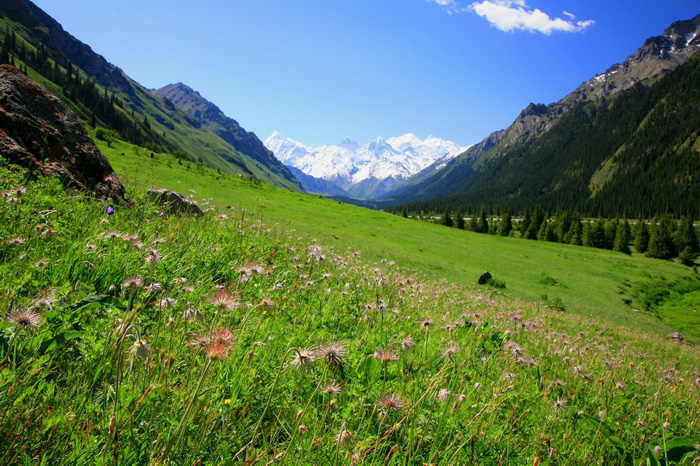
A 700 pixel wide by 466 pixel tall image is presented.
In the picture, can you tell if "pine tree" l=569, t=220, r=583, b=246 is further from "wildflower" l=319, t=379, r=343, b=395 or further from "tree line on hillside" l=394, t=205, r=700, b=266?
"wildflower" l=319, t=379, r=343, b=395

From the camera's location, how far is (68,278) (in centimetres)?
327

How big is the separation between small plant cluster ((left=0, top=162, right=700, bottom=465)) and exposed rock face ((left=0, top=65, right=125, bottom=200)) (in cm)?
230

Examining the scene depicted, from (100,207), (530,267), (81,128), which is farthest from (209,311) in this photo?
(530,267)

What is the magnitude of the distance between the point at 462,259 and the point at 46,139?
29304mm

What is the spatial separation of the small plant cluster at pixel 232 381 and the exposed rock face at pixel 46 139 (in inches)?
90.4

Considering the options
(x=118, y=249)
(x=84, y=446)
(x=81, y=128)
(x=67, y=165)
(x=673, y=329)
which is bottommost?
(x=673, y=329)

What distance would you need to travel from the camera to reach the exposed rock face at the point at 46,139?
23.9 feet

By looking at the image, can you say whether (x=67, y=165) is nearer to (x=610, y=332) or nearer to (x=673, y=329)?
(x=610, y=332)

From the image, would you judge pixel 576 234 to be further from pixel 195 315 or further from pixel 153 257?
pixel 195 315

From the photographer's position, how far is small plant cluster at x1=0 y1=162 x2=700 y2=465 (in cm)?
A: 155

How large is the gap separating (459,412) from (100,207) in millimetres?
7560

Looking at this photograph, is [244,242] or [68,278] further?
[244,242]

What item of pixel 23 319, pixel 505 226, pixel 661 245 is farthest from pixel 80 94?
pixel 661 245

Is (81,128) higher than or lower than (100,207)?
higher
